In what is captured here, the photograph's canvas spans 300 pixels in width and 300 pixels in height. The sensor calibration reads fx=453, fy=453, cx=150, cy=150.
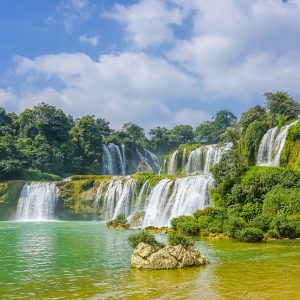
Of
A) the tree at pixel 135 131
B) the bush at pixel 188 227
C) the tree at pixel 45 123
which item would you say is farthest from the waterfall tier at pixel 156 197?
the tree at pixel 135 131

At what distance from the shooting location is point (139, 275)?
15.0 metres

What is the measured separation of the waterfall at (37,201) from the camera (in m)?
56.3

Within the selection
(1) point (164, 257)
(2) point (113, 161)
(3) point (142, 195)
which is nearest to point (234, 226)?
(1) point (164, 257)

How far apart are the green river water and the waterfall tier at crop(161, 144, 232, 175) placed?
33.8 meters

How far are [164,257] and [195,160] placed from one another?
44.1m

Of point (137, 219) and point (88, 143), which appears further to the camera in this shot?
point (88, 143)

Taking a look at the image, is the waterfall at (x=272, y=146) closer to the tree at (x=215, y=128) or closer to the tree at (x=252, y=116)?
the tree at (x=252, y=116)

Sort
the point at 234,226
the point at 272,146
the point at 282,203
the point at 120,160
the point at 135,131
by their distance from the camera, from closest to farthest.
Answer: the point at 234,226
the point at 282,203
the point at 272,146
the point at 120,160
the point at 135,131

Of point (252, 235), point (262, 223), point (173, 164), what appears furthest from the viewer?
point (173, 164)

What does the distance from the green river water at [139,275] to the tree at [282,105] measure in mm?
33043

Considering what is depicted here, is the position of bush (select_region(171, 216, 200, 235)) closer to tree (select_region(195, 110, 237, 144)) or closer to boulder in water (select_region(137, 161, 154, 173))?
boulder in water (select_region(137, 161, 154, 173))

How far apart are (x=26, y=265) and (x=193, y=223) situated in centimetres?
1478

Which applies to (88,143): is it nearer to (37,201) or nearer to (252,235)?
(37,201)

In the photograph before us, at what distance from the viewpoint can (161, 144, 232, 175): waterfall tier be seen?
186 feet
